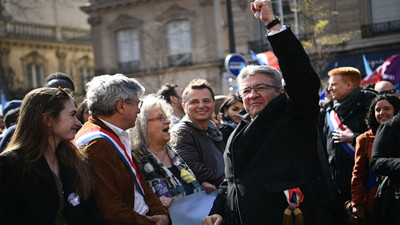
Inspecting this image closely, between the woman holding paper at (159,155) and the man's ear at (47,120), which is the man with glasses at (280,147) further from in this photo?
the man's ear at (47,120)

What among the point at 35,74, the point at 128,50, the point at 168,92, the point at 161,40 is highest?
the point at 161,40

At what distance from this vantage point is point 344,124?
6547 mm

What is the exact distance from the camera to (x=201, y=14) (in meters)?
26.5

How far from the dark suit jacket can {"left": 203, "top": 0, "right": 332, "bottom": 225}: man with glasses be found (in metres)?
0.83

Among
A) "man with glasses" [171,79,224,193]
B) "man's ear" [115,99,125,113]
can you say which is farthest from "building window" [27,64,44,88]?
"man's ear" [115,99,125,113]

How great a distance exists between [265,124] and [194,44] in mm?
23677

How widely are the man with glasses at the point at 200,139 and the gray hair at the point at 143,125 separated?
0.49 meters

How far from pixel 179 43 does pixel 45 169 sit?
960 inches

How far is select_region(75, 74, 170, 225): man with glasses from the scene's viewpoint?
12.5ft

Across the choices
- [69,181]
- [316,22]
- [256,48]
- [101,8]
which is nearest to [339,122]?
[69,181]

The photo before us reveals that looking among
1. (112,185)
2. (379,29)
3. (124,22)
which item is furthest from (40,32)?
(112,185)

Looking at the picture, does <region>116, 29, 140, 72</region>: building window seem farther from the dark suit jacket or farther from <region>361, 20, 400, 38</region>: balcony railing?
the dark suit jacket

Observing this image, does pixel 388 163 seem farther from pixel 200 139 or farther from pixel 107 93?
pixel 107 93

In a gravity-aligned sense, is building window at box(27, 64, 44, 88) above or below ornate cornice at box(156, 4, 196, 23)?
below
